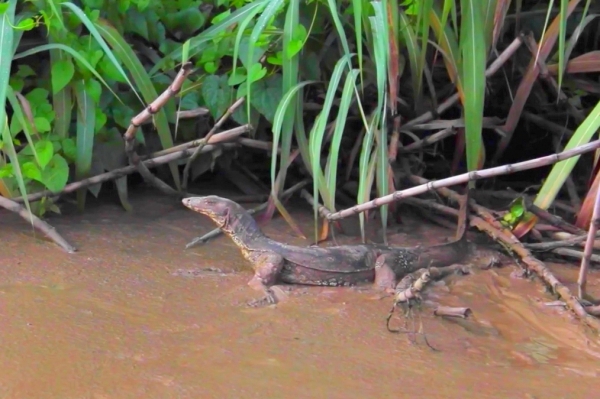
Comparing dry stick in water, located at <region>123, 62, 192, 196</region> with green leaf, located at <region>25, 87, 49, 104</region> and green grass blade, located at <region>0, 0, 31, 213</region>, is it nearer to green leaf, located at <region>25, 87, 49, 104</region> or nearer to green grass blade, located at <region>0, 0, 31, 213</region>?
green leaf, located at <region>25, 87, 49, 104</region>

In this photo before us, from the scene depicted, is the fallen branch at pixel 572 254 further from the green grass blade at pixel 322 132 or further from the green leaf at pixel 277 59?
the green leaf at pixel 277 59

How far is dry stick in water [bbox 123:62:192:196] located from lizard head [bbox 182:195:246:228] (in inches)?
14.2

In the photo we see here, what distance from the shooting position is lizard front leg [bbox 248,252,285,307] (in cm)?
313

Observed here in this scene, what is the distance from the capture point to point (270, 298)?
3.08 metres

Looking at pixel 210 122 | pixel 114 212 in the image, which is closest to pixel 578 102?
pixel 210 122

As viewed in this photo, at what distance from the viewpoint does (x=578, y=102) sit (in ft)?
14.6

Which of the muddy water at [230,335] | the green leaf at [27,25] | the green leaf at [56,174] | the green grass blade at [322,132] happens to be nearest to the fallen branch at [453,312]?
the muddy water at [230,335]

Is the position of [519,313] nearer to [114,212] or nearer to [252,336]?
[252,336]

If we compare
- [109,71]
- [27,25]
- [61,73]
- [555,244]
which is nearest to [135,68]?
[109,71]

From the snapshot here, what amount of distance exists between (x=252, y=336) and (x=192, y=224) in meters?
1.48

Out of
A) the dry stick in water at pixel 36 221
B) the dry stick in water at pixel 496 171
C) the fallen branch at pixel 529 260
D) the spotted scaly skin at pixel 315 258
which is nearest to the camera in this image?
the dry stick in water at pixel 496 171

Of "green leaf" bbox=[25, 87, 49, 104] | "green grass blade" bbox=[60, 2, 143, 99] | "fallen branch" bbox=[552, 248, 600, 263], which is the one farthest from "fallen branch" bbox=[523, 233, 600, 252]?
"green leaf" bbox=[25, 87, 49, 104]

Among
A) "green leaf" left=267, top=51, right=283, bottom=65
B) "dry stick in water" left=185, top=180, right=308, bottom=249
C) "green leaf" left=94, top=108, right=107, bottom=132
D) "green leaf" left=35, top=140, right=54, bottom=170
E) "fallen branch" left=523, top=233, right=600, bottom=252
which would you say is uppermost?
"green leaf" left=267, top=51, right=283, bottom=65

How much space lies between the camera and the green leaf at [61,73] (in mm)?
3586
